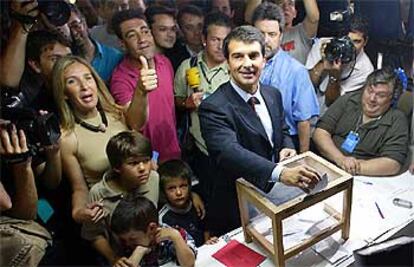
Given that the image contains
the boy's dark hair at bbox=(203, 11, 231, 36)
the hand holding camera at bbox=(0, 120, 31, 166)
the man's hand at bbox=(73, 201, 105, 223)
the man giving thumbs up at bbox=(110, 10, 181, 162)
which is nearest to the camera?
the hand holding camera at bbox=(0, 120, 31, 166)

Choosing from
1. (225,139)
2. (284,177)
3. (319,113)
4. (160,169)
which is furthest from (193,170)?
(319,113)

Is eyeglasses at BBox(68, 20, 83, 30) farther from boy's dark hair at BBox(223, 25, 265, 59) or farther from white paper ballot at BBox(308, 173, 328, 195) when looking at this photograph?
white paper ballot at BBox(308, 173, 328, 195)

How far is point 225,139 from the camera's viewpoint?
2.20 meters

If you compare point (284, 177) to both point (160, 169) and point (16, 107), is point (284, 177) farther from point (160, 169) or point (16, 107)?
point (16, 107)

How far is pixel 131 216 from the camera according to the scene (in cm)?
218

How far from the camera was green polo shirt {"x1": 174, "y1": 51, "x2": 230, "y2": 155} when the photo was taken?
8.15ft

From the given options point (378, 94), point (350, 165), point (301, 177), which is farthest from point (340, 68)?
point (301, 177)

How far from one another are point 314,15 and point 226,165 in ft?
3.13

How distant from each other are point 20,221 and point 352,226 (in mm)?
1404

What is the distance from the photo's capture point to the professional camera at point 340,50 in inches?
107

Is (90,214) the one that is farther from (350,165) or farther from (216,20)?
(350,165)

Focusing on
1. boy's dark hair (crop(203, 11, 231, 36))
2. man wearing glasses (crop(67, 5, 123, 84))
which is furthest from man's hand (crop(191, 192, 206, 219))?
boy's dark hair (crop(203, 11, 231, 36))

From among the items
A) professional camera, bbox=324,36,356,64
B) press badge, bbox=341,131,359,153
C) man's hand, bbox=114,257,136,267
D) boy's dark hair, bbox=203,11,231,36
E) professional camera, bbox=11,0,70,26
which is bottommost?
man's hand, bbox=114,257,136,267

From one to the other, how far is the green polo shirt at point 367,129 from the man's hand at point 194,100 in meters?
0.67
